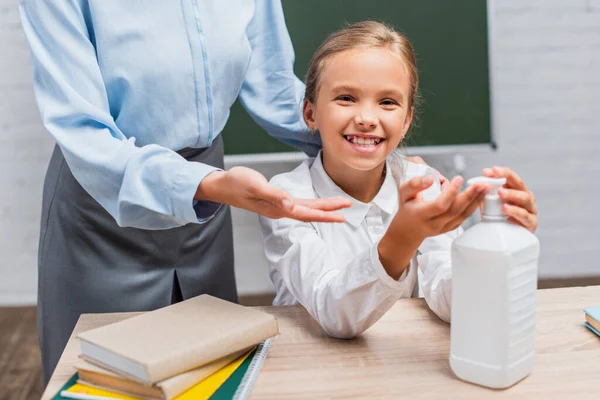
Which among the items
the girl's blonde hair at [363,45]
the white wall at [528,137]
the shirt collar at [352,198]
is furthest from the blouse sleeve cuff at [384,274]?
the white wall at [528,137]

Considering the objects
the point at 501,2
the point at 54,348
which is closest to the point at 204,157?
the point at 54,348

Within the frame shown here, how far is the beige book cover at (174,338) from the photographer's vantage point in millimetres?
832

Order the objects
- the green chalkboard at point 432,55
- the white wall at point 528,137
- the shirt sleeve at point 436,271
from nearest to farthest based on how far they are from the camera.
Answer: the shirt sleeve at point 436,271
the green chalkboard at point 432,55
the white wall at point 528,137

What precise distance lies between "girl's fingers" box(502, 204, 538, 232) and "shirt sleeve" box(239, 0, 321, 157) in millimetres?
709

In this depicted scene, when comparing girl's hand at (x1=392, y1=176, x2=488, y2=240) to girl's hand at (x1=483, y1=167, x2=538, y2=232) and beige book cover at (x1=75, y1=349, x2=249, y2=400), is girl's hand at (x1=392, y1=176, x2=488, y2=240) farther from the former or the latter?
beige book cover at (x1=75, y1=349, x2=249, y2=400)

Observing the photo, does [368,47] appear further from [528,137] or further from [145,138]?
[528,137]

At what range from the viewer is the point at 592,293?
123 centimetres

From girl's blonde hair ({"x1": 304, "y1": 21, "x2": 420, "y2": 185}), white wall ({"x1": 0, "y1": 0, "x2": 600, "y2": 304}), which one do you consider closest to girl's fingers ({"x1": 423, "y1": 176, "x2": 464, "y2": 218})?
girl's blonde hair ({"x1": 304, "y1": 21, "x2": 420, "y2": 185})

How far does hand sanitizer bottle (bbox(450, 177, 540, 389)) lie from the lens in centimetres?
84

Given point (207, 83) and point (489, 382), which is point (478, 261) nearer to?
point (489, 382)

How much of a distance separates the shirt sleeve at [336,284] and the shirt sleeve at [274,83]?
34cm

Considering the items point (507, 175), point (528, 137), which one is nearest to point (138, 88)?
point (507, 175)

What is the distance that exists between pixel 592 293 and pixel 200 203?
72cm

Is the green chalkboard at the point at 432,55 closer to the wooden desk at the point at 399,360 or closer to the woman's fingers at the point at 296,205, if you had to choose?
the wooden desk at the point at 399,360
